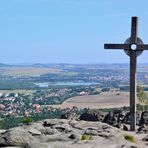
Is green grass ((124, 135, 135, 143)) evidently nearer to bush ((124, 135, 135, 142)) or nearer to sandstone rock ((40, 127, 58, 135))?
bush ((124, 135, 135, 142))

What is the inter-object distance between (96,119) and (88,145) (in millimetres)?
14160

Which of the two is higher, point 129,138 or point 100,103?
point 129,138

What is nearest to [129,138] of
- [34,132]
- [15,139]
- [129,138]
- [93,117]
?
[129,138]

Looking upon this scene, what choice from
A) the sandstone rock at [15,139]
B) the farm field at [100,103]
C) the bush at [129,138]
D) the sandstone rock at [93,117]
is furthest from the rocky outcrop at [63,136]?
the farm field at [100,103]

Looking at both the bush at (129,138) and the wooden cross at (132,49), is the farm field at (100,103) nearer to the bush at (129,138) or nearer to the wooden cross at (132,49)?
the wooden cross at (132,49)

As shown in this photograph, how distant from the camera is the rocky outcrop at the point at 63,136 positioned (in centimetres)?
1778

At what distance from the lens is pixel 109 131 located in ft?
75.0

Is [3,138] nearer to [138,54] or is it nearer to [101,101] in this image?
[138,54]

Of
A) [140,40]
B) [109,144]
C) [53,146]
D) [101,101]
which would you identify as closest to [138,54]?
[140,40]

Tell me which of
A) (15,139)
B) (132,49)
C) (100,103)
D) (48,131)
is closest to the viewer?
Answer: (15,139)

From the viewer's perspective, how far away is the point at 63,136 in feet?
69.8

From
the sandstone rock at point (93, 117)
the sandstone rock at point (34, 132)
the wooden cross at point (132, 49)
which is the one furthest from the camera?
the sandstone rock at point (93, 117)

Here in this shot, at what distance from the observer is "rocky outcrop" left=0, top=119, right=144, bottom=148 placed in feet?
58.3

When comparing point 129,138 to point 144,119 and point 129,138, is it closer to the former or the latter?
point 129,138
